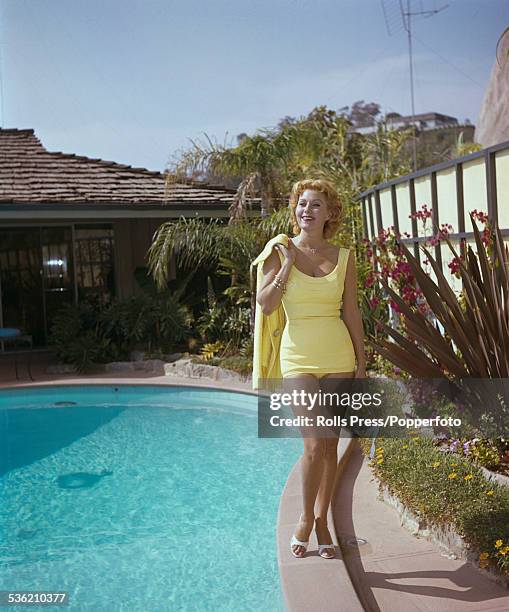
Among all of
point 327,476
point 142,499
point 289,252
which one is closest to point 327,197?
point 289,252

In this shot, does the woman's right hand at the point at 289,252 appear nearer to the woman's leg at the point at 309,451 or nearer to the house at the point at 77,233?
the woman's leg at the point at 309,451

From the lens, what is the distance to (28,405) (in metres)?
9.64

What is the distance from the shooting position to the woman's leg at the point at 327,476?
3559mm

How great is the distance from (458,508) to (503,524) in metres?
0.30

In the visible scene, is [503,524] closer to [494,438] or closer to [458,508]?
[458,508]

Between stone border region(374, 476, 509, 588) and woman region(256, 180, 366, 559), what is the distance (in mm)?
644

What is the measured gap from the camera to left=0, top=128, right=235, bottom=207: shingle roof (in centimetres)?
1169

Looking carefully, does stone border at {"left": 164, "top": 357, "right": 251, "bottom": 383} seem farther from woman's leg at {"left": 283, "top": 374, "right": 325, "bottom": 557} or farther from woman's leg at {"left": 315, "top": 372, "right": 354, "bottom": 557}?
woman's leg at {"left": 283, "top": 374, "right": 325, "bottom": 557}

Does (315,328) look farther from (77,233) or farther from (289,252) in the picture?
(77,233)

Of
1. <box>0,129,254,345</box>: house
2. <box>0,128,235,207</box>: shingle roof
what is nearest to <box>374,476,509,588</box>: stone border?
<box>0,128,235,207</box>: shingle roof

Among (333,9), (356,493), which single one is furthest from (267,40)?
(356,493)

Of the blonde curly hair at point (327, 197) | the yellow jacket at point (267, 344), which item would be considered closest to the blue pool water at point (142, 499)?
the yellow jacket at point (267, 344)

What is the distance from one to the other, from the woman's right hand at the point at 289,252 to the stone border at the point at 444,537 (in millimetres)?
1689

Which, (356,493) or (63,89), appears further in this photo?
(63,89)
